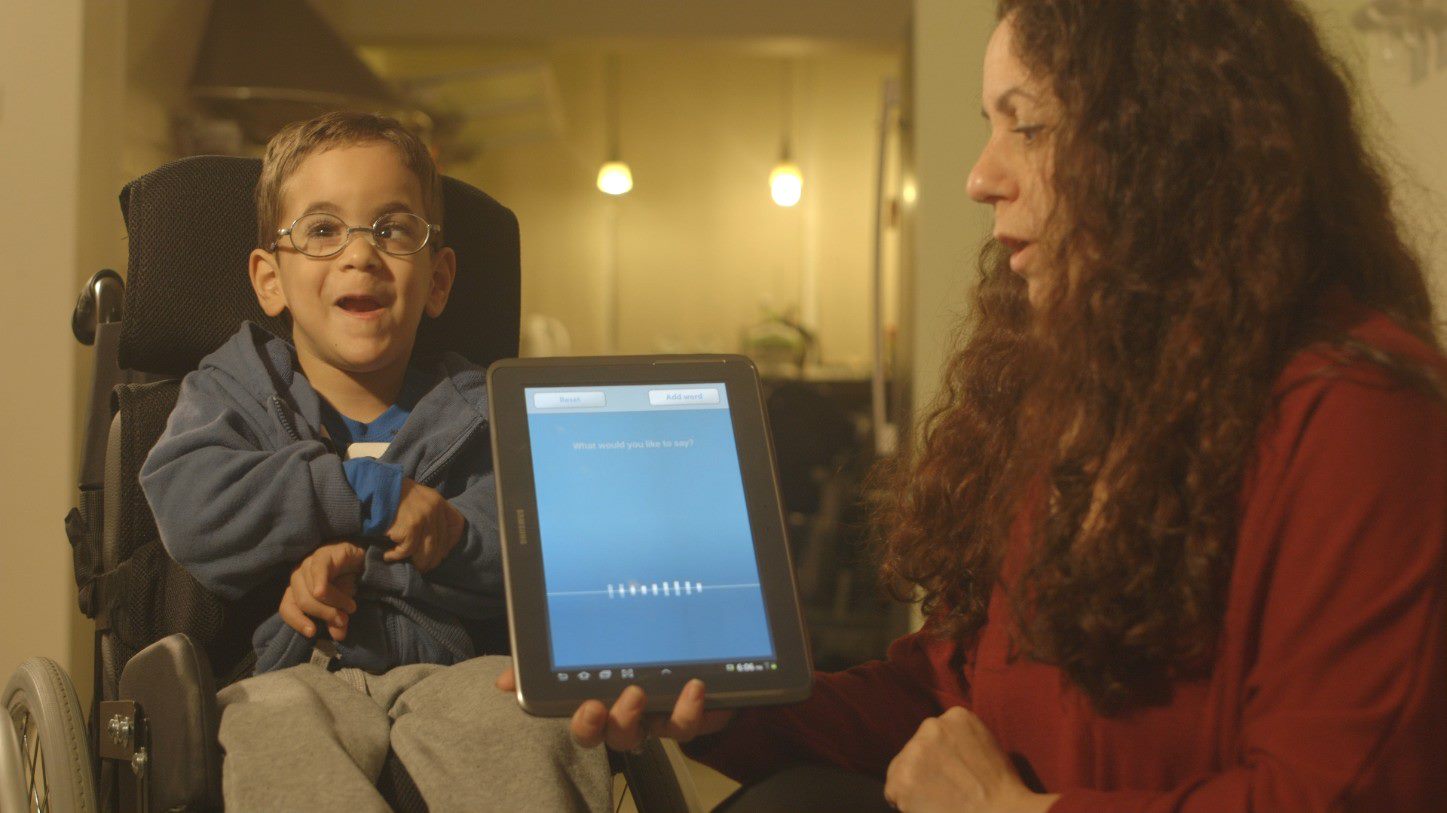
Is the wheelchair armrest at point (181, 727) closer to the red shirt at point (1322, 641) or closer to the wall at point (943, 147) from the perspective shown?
the red shirt at point (1322, 641)

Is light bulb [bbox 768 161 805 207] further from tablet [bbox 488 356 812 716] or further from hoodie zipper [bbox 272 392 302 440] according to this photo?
tablet [bbox 488 356 812 716]

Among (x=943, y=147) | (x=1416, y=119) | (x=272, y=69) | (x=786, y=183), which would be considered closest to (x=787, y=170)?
(x=786, y=183)

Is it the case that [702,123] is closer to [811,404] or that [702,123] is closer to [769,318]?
[769,318]

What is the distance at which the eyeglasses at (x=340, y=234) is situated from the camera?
1.21 m

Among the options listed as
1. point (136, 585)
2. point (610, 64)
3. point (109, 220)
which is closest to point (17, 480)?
point (109, 220)

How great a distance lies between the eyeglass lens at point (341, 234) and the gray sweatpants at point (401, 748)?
40cm

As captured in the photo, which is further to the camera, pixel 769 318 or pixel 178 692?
pixel 769 318

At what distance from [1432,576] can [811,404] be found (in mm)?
3223

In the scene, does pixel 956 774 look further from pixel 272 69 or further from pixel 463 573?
pixel 272 69

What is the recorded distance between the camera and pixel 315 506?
1106mm

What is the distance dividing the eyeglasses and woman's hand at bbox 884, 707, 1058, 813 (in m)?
0.69

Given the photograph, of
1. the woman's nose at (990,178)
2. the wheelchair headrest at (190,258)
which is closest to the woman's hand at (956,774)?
the woman's nose at (990,178)

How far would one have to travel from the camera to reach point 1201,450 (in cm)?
80

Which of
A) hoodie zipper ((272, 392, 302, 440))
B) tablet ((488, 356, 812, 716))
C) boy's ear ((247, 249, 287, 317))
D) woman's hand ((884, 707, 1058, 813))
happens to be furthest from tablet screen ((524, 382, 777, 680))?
boy's ear ((247, 249, 287, 317))
